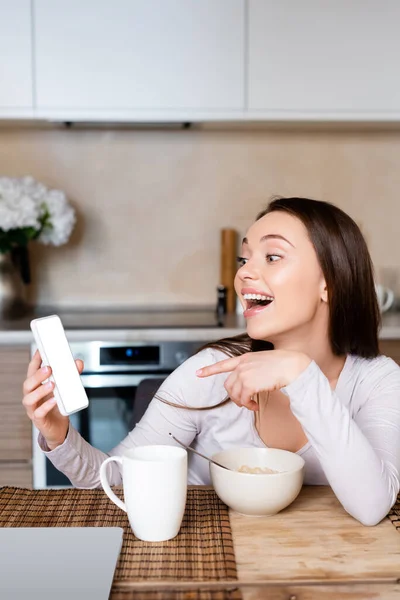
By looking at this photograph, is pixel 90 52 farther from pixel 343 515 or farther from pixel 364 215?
pixel 343 515

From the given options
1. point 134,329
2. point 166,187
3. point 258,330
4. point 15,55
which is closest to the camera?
point 258,330

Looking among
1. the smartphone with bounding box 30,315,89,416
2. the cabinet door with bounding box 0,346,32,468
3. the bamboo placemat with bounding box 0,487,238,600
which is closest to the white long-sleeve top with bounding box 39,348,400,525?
the bamboo placemat with bounding box 0,487,238,600

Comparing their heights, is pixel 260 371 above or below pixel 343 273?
below

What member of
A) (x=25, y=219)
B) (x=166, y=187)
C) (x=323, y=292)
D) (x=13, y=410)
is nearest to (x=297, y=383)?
(x=323, y=292)

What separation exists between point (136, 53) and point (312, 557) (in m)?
1.95

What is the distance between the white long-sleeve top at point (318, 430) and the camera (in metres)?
1.01

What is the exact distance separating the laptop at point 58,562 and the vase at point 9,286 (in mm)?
1774

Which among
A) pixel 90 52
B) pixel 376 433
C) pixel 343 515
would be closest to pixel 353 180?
pixel 90 52

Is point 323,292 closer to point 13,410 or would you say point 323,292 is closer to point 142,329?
point 142,329

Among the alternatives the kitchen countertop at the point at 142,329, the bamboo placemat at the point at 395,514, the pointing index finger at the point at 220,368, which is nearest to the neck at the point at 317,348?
the pointing index finger at the point at 220,368

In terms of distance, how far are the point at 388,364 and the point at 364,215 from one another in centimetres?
157

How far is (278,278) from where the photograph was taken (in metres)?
1.21

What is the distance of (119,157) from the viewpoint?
278 cm

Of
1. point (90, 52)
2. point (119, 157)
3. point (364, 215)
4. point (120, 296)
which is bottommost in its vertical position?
point (120, 296)
